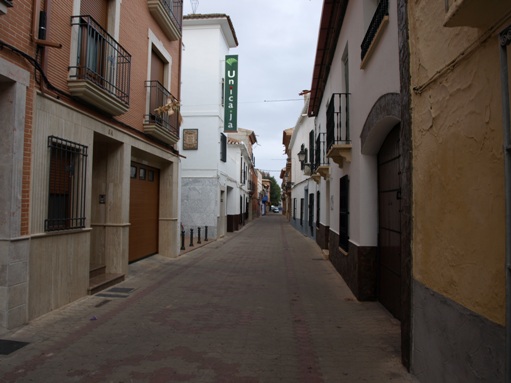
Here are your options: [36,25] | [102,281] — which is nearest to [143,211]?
[102,281]

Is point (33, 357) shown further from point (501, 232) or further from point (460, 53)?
point (460, 53)

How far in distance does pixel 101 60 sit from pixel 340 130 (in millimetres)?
4744

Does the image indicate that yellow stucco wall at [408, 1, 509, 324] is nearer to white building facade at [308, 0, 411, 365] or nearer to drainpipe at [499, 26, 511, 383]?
drainpipe at [499, 26, 511, 383]

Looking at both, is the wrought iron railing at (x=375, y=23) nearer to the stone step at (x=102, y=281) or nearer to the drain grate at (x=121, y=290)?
the drain grate at (x=121, y=290)

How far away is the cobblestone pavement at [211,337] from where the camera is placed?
3.68 meters

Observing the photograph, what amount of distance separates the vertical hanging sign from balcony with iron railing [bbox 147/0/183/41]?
6.45 meters

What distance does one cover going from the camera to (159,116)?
31.7 feet

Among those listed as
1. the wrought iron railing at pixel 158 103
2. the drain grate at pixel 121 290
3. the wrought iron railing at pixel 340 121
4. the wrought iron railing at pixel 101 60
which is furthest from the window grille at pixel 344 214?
the wrought iron railing at pixel 101 60

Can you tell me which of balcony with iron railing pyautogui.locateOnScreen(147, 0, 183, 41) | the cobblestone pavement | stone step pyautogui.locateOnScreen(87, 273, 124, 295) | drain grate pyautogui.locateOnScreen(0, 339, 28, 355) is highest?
balcony with iron railing pyautogui.locateOnScreen(147, 0, 183, 41)

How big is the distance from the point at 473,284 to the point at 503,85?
1228 millimetres

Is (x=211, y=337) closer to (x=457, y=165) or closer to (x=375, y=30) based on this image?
(x=457, y=165)

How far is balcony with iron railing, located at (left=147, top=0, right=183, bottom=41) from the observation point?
9.13m

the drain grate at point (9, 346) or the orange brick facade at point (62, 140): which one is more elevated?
the orange brick facade at point (62, 140)

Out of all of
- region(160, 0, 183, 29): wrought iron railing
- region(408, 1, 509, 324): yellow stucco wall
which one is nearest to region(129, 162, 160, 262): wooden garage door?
region(160, 0, 183, 29): wrought iron railing
